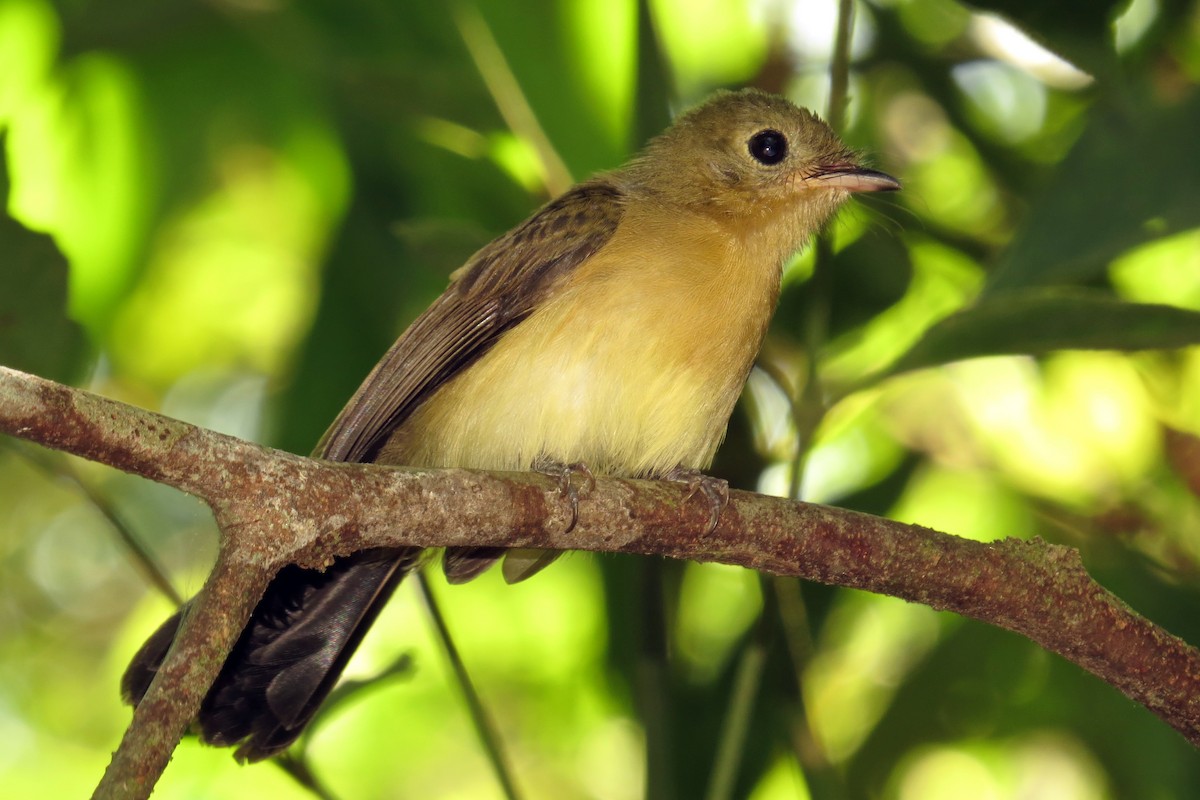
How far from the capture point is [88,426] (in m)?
2.23

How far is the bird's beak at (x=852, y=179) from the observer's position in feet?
14.1

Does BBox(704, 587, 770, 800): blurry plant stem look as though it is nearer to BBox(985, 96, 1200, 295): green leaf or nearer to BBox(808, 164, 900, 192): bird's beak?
BBox(985, 96, 1200, 295): green leaf

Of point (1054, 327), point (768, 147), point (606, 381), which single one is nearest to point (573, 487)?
point (606, 381)

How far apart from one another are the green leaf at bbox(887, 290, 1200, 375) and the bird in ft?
2.15

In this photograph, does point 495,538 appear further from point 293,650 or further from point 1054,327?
point 1054,327

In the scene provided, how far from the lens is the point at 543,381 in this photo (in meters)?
3.71

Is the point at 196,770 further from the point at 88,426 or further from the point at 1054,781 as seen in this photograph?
the point at 1054,781

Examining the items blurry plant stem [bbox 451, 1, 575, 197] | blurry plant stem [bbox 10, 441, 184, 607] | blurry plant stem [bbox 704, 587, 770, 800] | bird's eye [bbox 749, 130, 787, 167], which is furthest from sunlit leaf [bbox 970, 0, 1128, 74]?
blurry plant stem [bbox 10, 441, 184, 607]

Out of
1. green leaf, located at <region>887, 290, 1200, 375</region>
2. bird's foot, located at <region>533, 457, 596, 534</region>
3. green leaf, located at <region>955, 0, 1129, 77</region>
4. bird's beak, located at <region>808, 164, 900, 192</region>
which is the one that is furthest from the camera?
bird's beak, located at <region>808, 164, 900, 192</region>

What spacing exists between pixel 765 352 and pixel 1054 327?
137 centimetres

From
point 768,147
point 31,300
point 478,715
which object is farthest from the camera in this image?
point 768,147

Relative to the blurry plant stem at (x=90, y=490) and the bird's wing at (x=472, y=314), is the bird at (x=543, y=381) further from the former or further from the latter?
the blurry plant stem at (x=90, y=490)

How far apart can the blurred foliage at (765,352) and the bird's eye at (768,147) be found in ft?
1.22

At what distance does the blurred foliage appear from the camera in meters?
4.08
